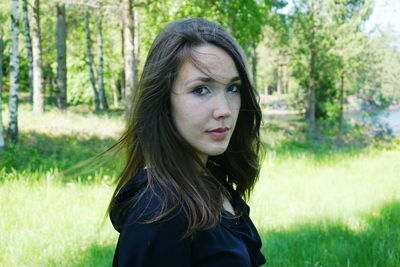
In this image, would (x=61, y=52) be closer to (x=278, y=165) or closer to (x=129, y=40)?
Result: (x=129, y=40)

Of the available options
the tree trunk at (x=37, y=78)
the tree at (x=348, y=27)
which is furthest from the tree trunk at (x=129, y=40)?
the tree at (x=348, y=27)

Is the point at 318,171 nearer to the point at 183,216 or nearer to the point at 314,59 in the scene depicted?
the point at 183,216

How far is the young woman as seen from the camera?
1.42 meters

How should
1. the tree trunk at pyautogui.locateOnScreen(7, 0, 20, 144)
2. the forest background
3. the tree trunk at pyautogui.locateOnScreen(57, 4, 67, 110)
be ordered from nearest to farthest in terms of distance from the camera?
the forest background → the tree trunk at pyautogui.locateOnScreen(7, 0, 20, 144) → the tree trunk at pyautogui.locateOnScreen(57, 4, 67, 110)

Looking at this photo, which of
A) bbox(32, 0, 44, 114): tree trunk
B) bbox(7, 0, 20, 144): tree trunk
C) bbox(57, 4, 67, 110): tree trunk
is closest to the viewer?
bbox(7, 0, 20, 144): tree trunk

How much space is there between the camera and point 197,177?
68.0 inches

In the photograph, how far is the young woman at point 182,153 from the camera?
55.9 inches

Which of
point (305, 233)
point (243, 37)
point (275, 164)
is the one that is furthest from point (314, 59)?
point (305, 233)

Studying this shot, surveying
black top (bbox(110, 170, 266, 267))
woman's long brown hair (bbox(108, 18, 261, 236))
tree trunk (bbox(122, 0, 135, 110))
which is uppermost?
tree trunk (bbox(122, 0, 135, 110))

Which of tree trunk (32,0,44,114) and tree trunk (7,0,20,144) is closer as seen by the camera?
tree trunk (7,0,20,144)

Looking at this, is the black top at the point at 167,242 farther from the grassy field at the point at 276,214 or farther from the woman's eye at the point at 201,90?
the grassy field at the point at 276,214

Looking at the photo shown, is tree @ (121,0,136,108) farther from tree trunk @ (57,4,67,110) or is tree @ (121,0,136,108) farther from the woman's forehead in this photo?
the woman's forehead

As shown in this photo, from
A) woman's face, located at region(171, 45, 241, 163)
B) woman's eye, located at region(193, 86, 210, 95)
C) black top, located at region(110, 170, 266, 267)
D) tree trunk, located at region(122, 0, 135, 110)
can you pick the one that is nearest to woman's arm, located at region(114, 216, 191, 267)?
black top, located at region(110, 170, 266, 267)

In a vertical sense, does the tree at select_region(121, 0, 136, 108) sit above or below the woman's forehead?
above
